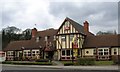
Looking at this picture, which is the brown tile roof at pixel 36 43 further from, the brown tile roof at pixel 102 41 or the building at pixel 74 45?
the brown tile roof at pixel 102 41

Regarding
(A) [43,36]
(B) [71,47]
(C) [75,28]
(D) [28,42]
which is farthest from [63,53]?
(D) [28,42]

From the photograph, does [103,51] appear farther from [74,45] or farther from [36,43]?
[36,43]

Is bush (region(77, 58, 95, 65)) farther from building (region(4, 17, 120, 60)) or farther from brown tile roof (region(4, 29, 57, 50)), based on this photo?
brown tile roof (region(4, 29, 57, 50))

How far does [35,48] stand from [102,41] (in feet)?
49.7

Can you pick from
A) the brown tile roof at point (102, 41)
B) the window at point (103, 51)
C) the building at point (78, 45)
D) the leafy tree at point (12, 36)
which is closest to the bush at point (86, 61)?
the building at point (78, 45)

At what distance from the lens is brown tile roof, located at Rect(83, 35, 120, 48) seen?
47.7 m

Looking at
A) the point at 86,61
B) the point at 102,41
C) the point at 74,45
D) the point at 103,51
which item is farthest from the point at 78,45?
the point at 86,61

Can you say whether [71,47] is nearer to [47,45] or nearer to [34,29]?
[47,45]

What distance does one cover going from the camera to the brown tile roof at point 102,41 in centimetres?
4768

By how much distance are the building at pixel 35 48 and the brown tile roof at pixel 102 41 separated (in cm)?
747

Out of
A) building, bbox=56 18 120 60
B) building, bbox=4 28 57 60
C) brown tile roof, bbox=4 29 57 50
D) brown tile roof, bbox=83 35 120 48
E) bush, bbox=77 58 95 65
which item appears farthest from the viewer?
brown tile roof, bbox=4 29 57 50

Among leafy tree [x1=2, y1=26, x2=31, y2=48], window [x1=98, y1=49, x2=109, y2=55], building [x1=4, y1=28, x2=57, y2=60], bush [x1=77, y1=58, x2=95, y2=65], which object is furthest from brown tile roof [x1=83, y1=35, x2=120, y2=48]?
leafy tree [x1=2, y1=26, x2=31, y2=48]

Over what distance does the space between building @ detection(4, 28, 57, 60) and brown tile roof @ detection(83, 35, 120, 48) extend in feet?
24.5

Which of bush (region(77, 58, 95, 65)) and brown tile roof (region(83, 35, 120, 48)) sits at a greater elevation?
brown tile roof (region(83, 35, 120, 48))
